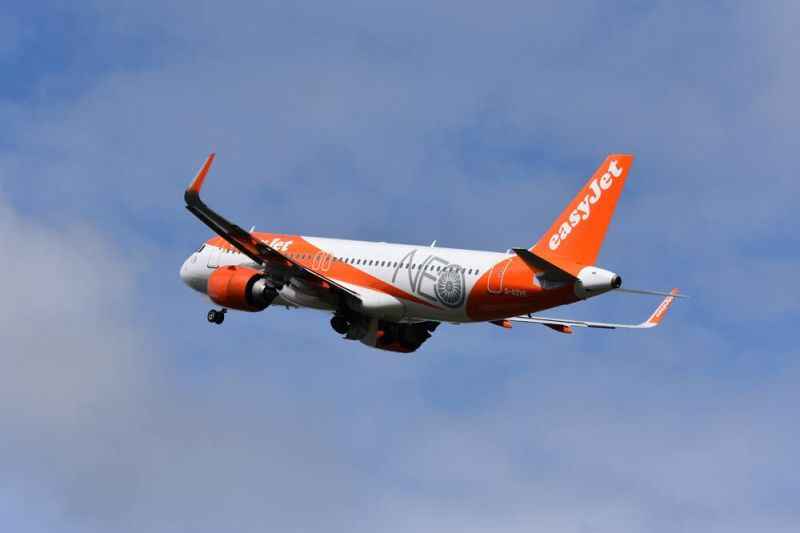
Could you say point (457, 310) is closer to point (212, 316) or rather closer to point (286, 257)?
point (286, 257)

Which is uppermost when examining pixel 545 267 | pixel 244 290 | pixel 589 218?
pixel 589 218

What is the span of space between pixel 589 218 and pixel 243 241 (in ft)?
50.2

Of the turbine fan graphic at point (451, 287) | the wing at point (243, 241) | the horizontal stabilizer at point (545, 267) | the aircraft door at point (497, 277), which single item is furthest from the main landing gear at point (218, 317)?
the horizontal stabilizer at point (545, 267)

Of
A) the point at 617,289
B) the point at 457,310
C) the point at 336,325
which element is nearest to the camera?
the point at 617,289

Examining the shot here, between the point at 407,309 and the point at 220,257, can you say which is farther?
the point at 220,257

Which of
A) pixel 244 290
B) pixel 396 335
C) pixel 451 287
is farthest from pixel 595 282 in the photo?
pixel 244 290

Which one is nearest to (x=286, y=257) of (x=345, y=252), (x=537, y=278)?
(x=345, y=252)

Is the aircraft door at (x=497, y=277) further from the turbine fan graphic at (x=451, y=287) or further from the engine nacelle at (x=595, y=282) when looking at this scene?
the engine nacelle at (x=595, y=282)

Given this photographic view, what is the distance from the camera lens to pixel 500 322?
81500 millimetres

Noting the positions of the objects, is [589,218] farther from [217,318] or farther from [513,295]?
[217,318]

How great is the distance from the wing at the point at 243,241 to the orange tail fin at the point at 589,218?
34.5 feet

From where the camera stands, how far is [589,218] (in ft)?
234

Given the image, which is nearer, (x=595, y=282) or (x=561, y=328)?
(x=595, y=282)

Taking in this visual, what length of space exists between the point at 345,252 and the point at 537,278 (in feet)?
40.1
